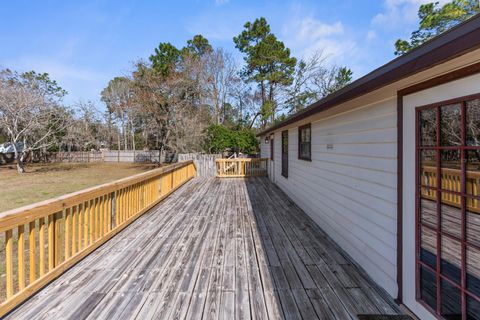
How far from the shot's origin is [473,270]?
155 cm

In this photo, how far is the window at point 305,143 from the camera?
4.80 meters

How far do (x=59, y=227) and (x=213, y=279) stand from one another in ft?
5.44

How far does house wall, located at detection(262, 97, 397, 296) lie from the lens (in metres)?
2.23

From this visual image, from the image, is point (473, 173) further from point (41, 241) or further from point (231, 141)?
point (231, 141)

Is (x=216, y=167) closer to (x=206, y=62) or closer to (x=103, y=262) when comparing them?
(x=103, y=262)

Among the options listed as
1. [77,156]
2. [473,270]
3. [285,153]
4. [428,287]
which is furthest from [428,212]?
[77,156]

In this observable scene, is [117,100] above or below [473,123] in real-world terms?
above

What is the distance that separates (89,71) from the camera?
58.5 feet

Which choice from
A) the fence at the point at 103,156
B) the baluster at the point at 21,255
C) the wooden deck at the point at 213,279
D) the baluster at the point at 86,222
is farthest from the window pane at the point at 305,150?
the fence at the point at 103,156

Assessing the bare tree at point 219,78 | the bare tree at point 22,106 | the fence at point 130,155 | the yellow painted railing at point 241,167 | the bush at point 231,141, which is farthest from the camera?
the fence at point 130,155

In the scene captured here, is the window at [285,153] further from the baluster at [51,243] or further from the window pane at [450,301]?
the baluster at [51,243]

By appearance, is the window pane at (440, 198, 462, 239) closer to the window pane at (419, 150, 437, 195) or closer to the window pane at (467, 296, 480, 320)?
the window pane at (419, 150, 437, 195)

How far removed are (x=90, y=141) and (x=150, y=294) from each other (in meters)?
27.2

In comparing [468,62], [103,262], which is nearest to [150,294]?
[103,262]
